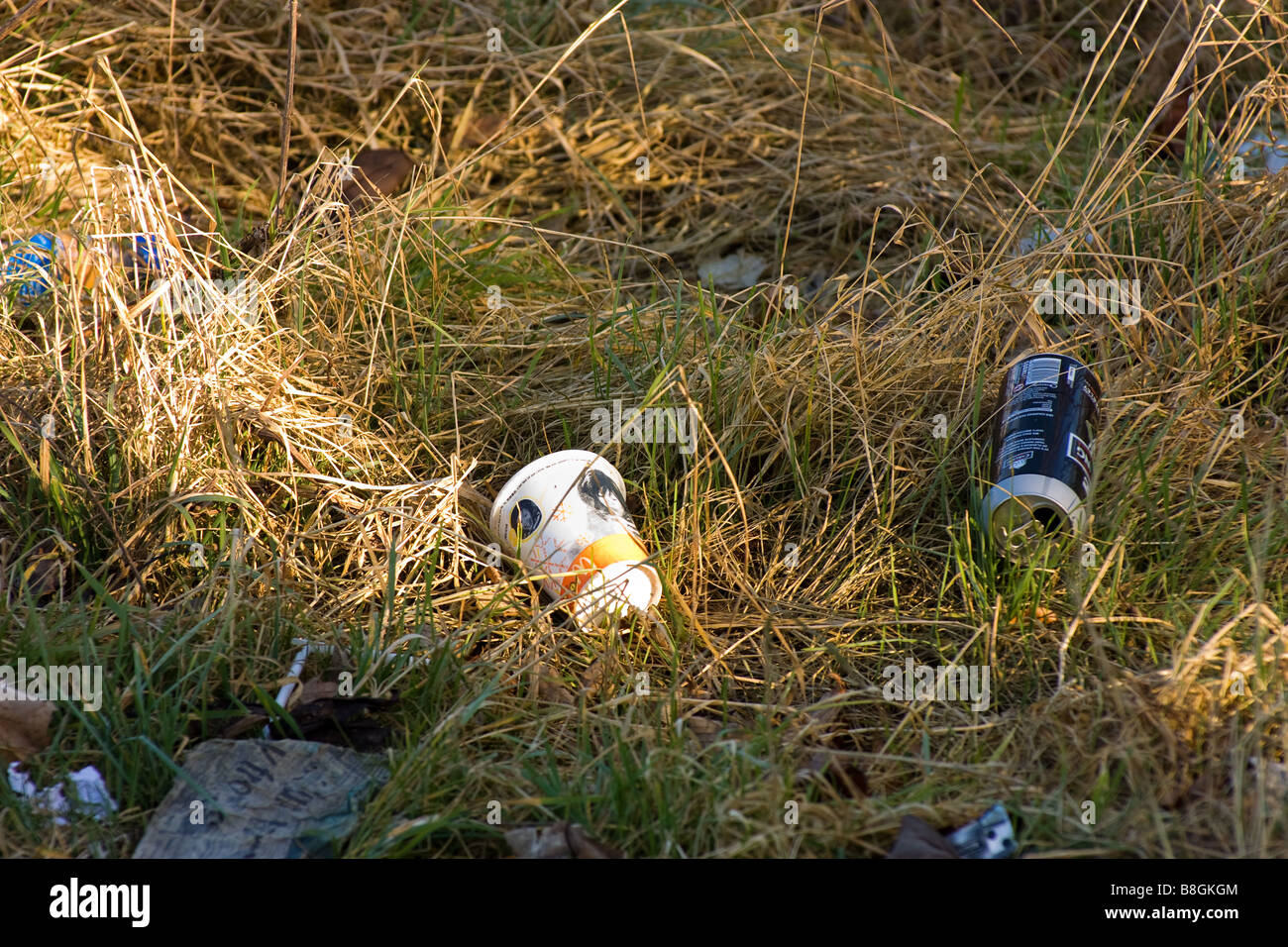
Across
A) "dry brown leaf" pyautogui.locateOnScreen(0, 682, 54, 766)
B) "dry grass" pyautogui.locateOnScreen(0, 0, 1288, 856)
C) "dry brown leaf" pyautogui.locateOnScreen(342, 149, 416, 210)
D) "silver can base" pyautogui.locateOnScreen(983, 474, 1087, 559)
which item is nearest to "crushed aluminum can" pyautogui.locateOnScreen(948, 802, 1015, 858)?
"dry grass" pyautogui.locateOnScreen(0, 0, 1288, 856)

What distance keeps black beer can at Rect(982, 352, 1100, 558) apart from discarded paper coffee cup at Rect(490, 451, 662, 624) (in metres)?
0.71

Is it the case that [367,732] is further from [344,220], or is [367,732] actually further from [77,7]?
[77,7]

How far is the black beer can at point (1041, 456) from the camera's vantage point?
2.13 m

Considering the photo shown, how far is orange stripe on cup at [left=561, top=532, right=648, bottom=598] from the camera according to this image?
2139 millimetres

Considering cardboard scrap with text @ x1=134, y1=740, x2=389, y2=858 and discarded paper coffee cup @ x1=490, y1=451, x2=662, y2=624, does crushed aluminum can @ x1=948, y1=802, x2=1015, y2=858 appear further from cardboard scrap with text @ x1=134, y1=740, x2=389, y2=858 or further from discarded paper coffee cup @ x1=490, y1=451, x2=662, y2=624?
cardboard scrap with text @ x1=134, y1=740, x2=389, y2=858

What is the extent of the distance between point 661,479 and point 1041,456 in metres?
0.81

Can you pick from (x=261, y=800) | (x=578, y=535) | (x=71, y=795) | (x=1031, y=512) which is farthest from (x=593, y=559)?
(x=71, y=795)

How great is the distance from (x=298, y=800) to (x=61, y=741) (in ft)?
1.41

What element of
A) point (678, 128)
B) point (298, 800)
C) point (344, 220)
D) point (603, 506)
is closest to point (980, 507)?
point (603, 506)

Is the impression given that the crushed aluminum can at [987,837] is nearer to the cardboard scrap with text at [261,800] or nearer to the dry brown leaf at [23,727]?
the cardboard scrap with text at [261,800]

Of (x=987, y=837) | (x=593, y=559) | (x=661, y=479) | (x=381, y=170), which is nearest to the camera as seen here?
(x=987, y=837)

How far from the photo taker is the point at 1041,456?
85.4 inches

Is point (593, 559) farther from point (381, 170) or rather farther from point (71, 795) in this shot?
point (381, 170)

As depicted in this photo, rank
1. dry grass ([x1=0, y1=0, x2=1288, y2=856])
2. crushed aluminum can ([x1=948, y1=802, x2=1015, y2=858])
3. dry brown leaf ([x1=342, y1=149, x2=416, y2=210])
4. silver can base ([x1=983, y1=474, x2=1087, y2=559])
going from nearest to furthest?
crushed aluminum can ([x1=948, y1=802, x2=1015, y2=858])
dry grass ([x1=0, y1=0, x2=1288, y2=856])
silver can base ([x1=983, y1=474, x2=1087, y2=559])
dry brown leaf ([x1=342, y1=149, x2=416, y2=210])
